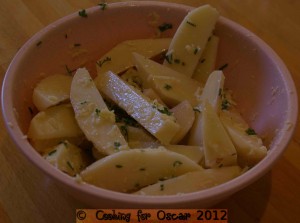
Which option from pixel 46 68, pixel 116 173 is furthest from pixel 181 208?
pixel 46 68

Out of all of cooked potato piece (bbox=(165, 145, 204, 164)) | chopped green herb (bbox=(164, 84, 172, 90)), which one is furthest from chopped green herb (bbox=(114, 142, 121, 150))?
chopped green herb (bbox=(164, 84, 172, 90))

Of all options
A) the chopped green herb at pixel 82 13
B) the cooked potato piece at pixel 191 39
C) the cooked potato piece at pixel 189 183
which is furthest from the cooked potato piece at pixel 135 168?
the chopped green herb at pixel 82 13

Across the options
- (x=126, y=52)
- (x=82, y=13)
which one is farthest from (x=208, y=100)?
(x=82, y=13)

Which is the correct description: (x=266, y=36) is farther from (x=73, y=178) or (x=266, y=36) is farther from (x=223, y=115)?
(x=73, y=178)

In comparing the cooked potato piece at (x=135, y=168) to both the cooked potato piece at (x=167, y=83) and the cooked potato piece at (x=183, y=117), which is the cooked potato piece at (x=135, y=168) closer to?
the cooked potato piece at (x=183, y=117)

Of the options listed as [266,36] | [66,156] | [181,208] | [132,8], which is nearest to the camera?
[181,208]

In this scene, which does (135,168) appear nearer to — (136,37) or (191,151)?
(191,151)
